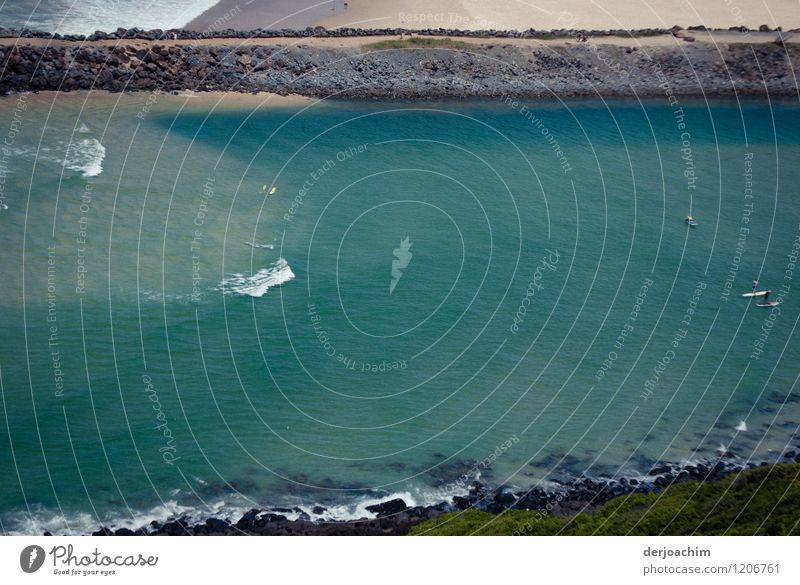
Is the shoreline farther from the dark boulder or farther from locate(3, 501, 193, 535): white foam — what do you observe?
locate(3, 501, 193, 535): white foam

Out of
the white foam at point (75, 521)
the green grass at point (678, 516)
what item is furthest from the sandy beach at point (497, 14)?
the green grass at point (678, 516)

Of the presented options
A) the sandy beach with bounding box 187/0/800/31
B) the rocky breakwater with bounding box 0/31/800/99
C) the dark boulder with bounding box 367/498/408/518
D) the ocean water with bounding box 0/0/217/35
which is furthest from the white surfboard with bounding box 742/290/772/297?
the ocean water with bounding box 0/0/217/35

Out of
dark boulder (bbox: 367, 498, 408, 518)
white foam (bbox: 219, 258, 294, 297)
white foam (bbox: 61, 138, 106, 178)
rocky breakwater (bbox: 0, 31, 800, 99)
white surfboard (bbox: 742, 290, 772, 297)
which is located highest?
rocky breakwater (bbox: 0, 31, 800, 99)

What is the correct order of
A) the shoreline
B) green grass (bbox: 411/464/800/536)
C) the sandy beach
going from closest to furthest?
1. green grass (bbox: 411/464/800/536)
2. the shoreline
3. the sandy beach

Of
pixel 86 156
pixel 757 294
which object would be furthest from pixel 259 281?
pixel 757 294

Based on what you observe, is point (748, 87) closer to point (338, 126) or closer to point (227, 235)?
point (338, 126)

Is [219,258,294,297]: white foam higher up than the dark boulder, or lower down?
higher up

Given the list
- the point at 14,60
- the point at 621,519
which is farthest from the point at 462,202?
the point at 14,60
